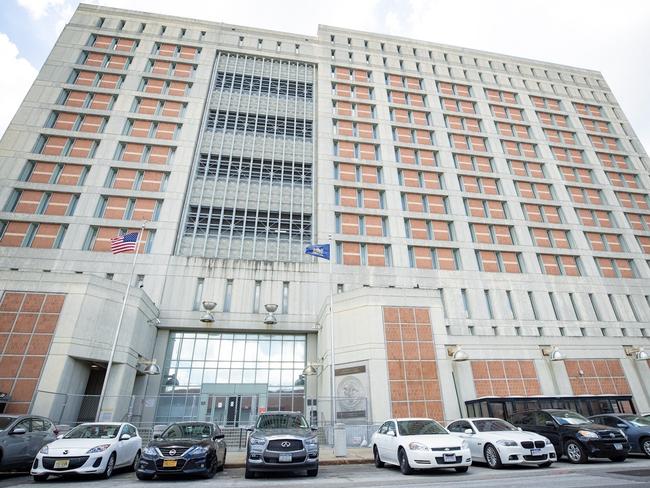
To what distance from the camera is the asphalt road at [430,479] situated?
923 centimetres

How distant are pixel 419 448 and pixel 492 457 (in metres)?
3.33

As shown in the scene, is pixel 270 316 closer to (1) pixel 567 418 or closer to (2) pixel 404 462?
(2) pixel 404 462

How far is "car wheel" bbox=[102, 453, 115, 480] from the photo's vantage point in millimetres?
11342

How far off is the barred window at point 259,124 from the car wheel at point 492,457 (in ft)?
120

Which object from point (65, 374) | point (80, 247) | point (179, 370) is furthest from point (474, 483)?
point (80, 247)

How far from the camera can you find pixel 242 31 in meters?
48.2

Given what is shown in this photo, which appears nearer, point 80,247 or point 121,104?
point 80,247

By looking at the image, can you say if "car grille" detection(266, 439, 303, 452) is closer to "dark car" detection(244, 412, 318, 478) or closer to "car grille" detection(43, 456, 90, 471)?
"dark car" detection(244, 412, 318, 478)

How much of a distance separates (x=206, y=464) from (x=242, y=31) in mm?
51187

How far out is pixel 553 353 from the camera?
2856 cm

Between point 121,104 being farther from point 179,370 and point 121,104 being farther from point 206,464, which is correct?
point 206,464

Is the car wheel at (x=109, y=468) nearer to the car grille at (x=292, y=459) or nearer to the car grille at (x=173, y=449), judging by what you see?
the car grille at (x=173, y=449)

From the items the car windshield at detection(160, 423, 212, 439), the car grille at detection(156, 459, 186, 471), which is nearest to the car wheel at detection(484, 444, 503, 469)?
the car windshield at detection(160, 423, 212, 439)

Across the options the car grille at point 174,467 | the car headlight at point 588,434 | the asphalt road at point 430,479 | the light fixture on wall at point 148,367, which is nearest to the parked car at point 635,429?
the asphalt road at point 430,479
